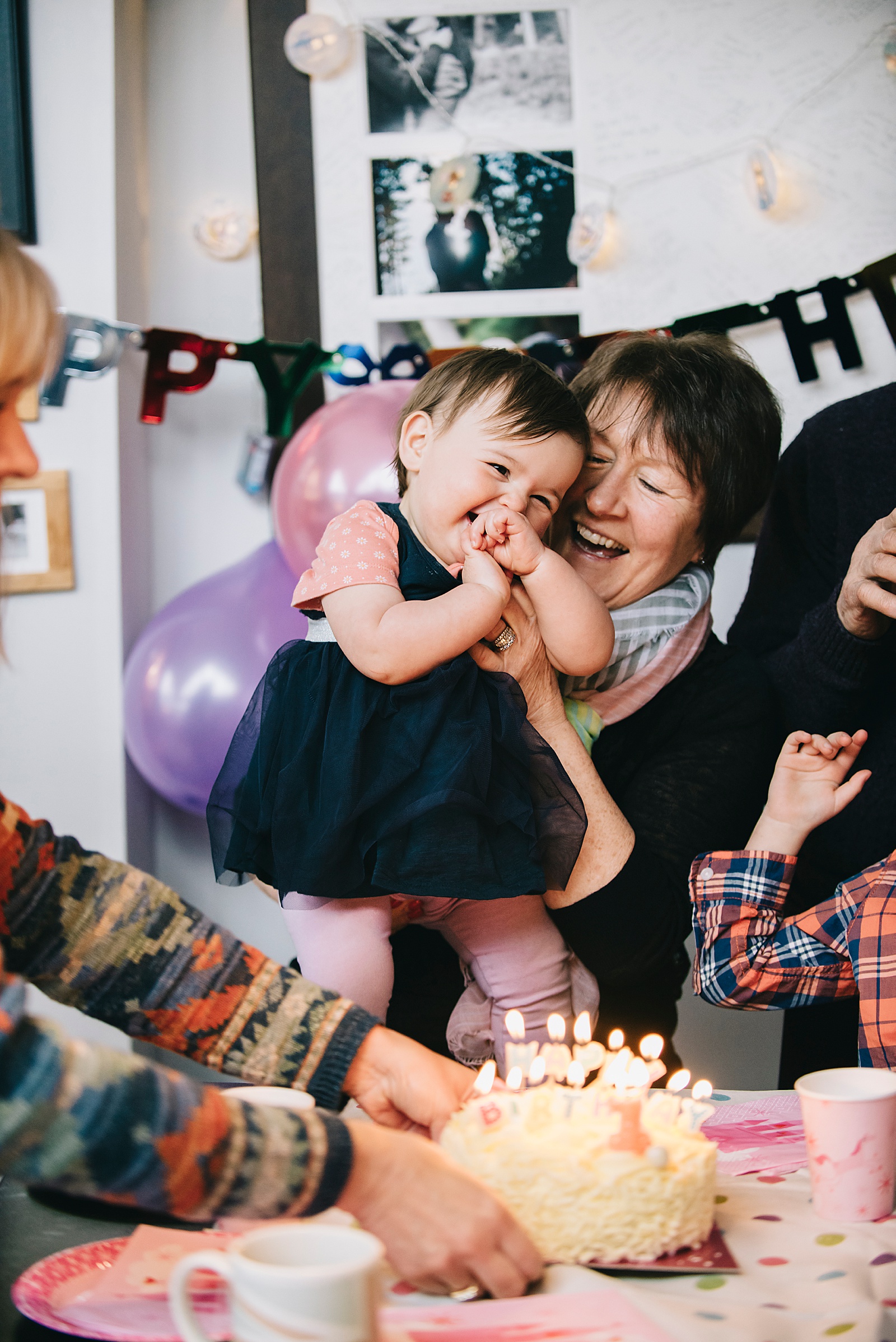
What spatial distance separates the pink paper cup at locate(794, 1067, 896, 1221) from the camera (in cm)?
73

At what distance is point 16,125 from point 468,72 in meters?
1.06

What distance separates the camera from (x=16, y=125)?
→ 7.75ft

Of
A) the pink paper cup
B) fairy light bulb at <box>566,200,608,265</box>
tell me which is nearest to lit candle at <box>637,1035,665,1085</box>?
the pink paper cup

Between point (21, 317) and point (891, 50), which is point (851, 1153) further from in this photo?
point (891, 50)

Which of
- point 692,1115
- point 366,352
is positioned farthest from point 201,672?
point 692,1115

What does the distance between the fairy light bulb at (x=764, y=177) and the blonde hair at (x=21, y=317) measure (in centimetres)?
199

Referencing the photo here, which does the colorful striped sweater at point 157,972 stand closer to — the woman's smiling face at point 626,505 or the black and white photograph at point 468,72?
the woman's smiling face at point 626,505

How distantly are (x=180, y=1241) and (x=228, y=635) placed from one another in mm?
1480

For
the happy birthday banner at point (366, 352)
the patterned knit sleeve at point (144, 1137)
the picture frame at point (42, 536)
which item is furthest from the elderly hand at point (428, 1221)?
the picture frame at point (42, 536)

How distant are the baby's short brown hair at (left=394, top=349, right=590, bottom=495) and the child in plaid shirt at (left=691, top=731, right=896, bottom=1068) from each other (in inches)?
20.4

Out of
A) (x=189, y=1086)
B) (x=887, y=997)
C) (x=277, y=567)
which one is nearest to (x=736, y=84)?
(x=277, y=567)

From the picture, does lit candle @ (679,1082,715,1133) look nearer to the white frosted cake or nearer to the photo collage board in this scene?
the white frosted cake

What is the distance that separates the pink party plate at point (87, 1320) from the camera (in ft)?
1.94

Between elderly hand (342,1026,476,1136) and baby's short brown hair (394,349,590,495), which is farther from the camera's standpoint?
baby's short brown hair (394,349,590,495)
